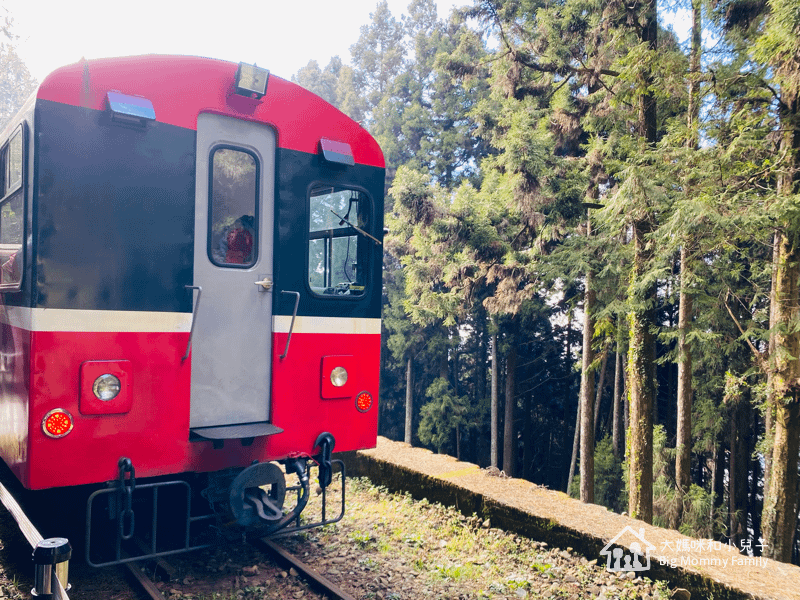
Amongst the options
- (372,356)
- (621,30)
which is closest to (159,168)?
(372,356)

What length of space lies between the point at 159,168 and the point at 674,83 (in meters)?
6.78

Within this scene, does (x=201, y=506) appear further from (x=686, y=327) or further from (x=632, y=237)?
(x=686, y=327)

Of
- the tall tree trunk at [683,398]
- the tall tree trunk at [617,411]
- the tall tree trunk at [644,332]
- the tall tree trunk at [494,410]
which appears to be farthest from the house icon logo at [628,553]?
the tall tree trunk at [494,410]

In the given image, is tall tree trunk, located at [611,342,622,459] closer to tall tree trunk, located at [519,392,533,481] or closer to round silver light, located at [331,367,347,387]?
tall tree trunk, located at [519,392,533,481]

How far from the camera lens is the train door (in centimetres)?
412

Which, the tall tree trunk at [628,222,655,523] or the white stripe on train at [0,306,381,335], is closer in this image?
the white stripe on train at [0,306,381,335]

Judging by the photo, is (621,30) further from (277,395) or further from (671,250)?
(277,395)

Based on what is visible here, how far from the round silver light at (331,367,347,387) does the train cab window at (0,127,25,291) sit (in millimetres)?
2184

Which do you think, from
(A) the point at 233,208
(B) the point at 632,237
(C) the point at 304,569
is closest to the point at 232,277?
(A) the point at 233,208

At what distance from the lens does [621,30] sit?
8.88m

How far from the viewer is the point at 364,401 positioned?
4.87 meters

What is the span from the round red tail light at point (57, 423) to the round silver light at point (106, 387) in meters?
0.20

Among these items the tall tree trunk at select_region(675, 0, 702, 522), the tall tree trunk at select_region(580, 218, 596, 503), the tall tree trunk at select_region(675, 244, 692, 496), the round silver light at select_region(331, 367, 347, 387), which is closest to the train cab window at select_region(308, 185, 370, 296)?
the round silver light at select_region(331, 367, 347, 387)

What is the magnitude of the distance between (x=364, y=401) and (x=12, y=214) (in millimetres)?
2804
